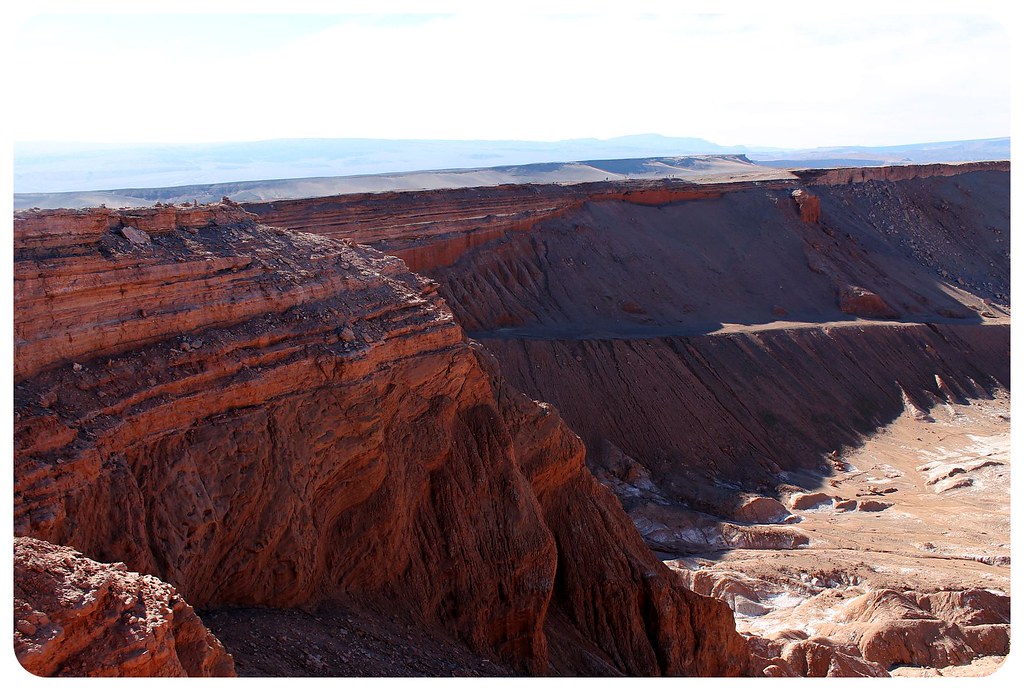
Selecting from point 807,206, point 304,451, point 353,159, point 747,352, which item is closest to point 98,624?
point 304,451

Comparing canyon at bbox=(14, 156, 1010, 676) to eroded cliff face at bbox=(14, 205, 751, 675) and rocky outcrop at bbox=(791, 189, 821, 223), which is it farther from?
rocky outcrop at bbox=(791, 189, 821, 223)

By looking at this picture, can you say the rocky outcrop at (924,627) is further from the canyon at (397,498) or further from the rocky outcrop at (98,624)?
the rocky outcrop at (98,624)

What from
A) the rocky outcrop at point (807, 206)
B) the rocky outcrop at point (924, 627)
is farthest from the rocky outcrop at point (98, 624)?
the rocky outcrop at point (807, 206)

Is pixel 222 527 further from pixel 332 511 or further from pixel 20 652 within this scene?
pixel 20 652

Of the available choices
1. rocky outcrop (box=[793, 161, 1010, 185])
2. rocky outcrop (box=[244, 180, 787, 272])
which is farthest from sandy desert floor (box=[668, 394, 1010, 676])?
rocky outcrop (box=[793, 161, 1010, 185])

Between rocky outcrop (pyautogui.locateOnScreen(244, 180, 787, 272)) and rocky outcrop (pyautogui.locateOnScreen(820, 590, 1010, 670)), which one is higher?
rocky outcrop (pyautogui.locateOnScreen(244, 180, 787, 272))

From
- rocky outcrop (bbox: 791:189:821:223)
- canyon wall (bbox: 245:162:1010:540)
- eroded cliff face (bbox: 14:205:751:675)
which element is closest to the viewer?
eroded cliff face (bbox: 14:205:751:675)

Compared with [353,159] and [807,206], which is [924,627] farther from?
[353,159]
